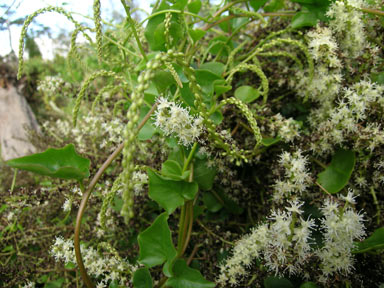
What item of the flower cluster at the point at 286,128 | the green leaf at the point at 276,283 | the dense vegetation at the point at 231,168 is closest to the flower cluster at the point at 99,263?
the dense vegetation at the point at 231,168

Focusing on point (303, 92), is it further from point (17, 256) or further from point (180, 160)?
point (17, 256)

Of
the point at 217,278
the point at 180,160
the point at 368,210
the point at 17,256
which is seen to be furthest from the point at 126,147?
the point at 17,256

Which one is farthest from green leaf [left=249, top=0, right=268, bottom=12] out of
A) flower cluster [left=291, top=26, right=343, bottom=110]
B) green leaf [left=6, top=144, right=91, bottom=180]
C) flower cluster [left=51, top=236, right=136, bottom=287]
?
flower cluster [left=51, top=236, right=136, bottom=287]

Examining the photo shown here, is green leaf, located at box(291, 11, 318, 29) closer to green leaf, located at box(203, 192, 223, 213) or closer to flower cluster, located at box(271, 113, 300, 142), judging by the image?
flower cluster, located at box(271, 113, 300, 142)

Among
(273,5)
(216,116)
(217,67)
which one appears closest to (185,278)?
(216,116)

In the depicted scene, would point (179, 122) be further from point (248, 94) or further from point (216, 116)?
point (248, 94)

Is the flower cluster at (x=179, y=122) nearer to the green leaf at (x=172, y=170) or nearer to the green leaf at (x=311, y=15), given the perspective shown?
the green leaf at (x=172, y=170)
